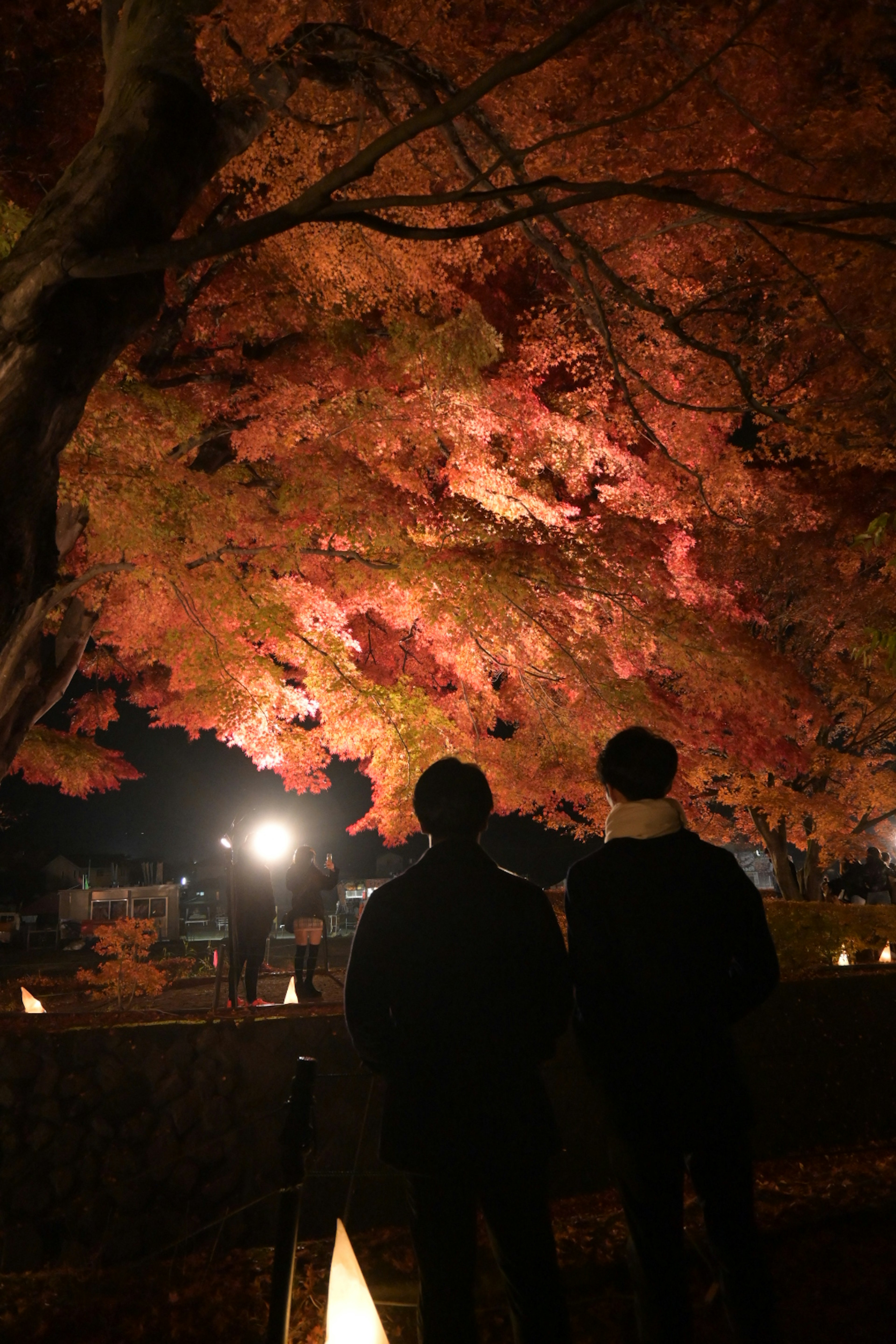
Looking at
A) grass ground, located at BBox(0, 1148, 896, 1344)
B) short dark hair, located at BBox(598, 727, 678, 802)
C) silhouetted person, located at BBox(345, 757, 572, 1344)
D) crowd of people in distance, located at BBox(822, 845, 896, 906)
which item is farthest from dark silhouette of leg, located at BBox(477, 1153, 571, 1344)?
crowd of people in distance, located at BBox(822, 845, 896, 906)

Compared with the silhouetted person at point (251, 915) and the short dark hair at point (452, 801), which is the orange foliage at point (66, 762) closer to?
the silhouetted person at point (251, 915)

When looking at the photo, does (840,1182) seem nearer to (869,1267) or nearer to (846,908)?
(869,1267)

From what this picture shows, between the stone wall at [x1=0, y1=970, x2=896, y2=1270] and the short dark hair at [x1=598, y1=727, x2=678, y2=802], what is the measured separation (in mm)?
2291

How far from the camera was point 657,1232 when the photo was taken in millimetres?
1860

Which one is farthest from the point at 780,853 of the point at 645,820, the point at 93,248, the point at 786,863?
the point at 93,248

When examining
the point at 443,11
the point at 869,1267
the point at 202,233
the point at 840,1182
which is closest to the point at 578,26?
the point at 202,233

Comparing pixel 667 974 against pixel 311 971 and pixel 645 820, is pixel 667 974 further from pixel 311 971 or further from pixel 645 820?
pixel 311 971

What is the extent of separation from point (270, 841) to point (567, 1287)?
5.87m

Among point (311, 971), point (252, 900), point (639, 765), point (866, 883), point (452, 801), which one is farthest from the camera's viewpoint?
point (866, 883)

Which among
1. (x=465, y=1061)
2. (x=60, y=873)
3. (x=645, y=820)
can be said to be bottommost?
(x=465, y=1061)

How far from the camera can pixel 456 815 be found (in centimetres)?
201

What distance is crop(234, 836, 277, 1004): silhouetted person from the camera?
7359mm

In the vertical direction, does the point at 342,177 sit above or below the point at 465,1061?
above

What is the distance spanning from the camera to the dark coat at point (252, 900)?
7.33m
